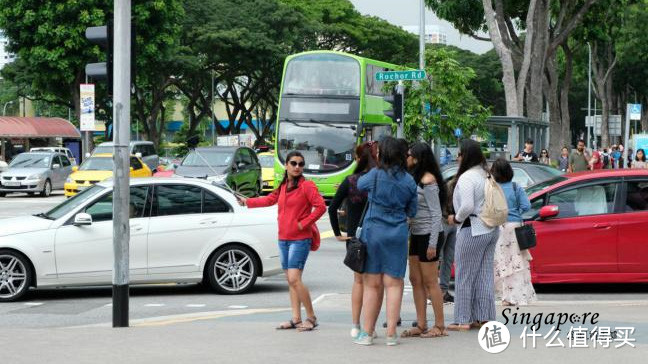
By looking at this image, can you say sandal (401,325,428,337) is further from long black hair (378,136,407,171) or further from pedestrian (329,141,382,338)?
long black hair (378,136,407,171)

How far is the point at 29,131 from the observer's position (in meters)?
62.7

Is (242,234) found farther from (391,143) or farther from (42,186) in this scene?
(42,186)

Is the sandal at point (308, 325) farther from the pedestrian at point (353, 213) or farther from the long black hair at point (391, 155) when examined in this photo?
the long black hair at point (391, 155)

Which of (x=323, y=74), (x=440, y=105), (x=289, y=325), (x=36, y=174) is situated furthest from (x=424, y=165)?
(x=36, y=174)

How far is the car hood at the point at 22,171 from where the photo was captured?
38438 mm

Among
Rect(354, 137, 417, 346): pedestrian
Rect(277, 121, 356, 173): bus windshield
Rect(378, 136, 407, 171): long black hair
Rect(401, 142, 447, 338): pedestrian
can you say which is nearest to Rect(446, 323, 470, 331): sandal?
Rect(401, 142, 447, 338): pedestrian

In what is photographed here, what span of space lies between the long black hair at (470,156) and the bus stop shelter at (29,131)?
5256 cm

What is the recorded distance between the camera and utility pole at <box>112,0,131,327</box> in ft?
32.4

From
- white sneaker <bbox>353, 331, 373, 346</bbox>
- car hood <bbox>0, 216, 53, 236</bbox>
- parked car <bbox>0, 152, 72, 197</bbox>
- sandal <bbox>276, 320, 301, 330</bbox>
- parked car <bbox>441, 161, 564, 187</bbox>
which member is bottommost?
parked car <bbox>0, 152, 72, 197</bbox>

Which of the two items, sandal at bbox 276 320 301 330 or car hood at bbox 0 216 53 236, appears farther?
car hood at bbox 0 216 53 236

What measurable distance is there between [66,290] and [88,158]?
70.4 ft

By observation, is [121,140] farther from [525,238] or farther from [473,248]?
[525,238]

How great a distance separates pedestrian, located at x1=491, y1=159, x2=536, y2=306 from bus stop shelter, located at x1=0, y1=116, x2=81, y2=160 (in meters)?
50.9

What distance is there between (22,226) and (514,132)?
66.6 feet
